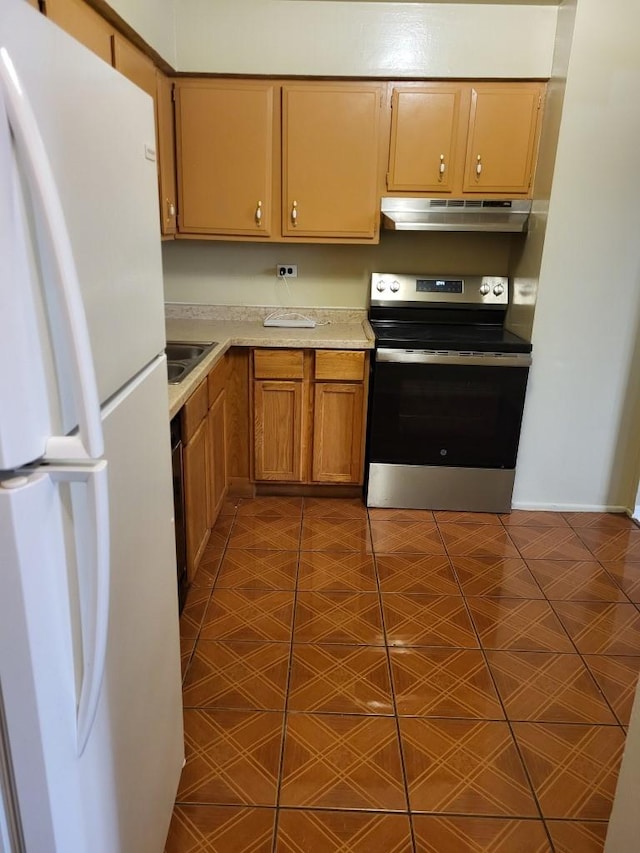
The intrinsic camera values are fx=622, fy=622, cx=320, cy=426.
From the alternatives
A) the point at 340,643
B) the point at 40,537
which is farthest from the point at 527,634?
the point at 40,537

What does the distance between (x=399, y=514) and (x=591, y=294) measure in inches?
57.3

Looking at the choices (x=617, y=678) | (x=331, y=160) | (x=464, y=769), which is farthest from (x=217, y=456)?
(x=617, y=678)

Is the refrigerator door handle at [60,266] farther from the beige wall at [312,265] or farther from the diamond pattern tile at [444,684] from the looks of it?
the beige wall at [312,265]

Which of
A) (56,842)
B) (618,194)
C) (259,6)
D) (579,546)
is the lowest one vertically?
(579,546)

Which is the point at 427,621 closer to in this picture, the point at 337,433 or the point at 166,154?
the point at 337,433

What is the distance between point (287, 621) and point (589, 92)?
105 inches

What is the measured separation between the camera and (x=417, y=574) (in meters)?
2.68

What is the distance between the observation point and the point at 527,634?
2.29m

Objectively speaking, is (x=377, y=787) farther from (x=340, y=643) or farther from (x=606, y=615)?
(x=606, y=615)

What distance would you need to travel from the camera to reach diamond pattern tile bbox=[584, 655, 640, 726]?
1.95 meters

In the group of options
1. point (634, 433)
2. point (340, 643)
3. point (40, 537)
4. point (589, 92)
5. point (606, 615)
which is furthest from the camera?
point (634, 433)

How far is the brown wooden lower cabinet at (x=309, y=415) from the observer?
10.3 ft

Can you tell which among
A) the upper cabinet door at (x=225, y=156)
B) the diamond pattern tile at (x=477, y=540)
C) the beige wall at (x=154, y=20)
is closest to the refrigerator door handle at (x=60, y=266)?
the beige wall at (x=154, y=20)

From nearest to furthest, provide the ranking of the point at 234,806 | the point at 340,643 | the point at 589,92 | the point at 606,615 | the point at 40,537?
the point at 40,537, the point at 234,806, the point at 340,643, the point at 606,615, the point at 589,92
